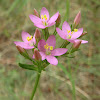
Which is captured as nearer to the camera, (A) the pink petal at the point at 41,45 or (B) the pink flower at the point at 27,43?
(A) the pink petal at the point at 41,45

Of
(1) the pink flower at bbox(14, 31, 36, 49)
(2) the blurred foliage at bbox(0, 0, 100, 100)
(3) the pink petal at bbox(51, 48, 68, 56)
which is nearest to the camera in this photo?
(3) the pink petal at bbox(51, 48, 68, 56)

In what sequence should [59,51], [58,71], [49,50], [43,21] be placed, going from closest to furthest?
[59,51] < [49,50] < [43,21] < [58,71]

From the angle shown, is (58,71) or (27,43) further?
(58,71)

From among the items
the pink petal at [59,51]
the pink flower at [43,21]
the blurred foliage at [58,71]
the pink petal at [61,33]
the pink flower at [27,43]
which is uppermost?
the pink flower at [43,21]

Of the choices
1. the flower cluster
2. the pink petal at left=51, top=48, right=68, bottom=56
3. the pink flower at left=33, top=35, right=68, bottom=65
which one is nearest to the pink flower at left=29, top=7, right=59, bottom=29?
the flower cluster

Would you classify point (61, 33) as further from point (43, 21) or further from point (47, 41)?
point (43, 21)

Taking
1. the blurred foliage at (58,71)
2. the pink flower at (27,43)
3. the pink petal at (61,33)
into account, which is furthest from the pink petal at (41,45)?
the blurred foliage at (58,71)

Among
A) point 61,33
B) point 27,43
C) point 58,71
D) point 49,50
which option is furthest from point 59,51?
point 58,71

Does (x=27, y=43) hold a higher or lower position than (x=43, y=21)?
lower

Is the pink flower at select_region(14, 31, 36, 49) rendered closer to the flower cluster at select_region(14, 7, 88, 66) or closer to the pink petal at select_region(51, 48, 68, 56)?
the flower cluster at select_region(14, 7, 88, 66)

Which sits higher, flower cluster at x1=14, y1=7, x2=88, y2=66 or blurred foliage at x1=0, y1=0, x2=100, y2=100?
flower cluster at x1=14, y1=7, x2=88, y2=66

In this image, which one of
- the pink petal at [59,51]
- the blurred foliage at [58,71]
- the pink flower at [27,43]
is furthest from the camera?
the blurred foliage at [58,71]

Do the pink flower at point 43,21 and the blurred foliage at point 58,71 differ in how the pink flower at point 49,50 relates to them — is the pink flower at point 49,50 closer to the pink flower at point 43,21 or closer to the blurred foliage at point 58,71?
the pink flower at point 43,21

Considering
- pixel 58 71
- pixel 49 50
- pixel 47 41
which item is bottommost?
pixel 58 71
